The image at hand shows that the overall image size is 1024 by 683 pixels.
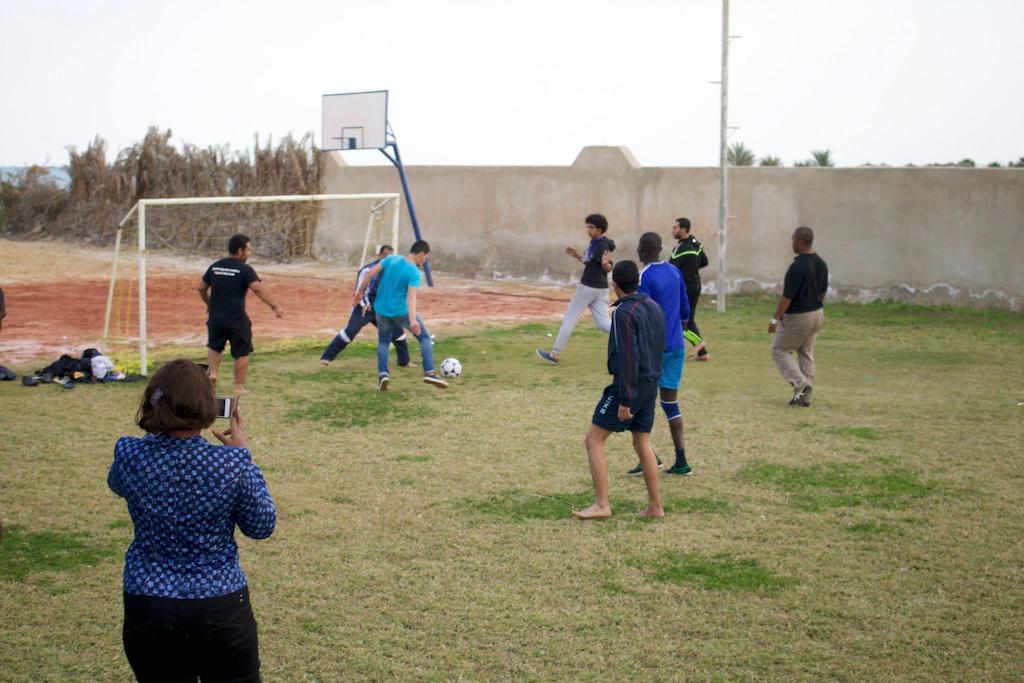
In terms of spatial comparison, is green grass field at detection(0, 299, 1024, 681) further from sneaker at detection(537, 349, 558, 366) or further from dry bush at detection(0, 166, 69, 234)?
dry bush at detection(0, 166, 69, 234)

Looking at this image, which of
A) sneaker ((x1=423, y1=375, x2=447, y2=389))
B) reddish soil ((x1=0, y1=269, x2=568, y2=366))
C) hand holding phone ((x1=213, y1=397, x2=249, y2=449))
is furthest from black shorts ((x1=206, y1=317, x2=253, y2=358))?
hand holding phone ((x1=213, y1=397, x2=249, y2=449))

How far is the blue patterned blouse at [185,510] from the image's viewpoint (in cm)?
352

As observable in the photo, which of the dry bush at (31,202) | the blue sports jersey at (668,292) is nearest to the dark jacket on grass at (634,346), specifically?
the blue sports jersey at (668,292)

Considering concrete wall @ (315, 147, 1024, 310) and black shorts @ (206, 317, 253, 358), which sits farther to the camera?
concrete wall @ (315, 147, 1024, 310)

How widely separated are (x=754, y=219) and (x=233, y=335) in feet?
43.1

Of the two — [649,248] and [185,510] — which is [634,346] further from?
[185,510]

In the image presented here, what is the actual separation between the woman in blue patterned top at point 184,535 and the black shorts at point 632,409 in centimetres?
373

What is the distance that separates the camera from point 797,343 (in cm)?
1111

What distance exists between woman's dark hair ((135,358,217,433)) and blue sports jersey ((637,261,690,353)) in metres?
5.25

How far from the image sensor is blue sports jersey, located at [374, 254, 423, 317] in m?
11.8

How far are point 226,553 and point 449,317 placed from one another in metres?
15.2

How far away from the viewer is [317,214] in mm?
26969

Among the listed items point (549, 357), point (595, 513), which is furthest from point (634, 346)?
point (549, 357)

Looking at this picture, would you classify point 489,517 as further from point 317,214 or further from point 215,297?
point 317,214
